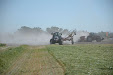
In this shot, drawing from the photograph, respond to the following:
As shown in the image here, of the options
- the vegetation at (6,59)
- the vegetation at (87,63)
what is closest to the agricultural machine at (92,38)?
the vegetation at (6,59)

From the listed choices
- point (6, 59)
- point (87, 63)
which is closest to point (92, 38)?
point (6, 59)

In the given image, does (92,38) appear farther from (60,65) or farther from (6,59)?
(60,65)

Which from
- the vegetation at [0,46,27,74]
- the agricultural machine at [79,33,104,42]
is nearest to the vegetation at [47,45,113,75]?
the vegetation at [0,46,27,74]

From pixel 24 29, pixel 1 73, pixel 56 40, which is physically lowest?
pixel 1 73

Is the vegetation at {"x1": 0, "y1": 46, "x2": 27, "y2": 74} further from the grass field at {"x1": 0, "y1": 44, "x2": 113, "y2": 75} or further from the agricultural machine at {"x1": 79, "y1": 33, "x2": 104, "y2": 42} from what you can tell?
the agricultural machine at {"x1": 79, "y1": 33, "x2": 104, "y2": 42}

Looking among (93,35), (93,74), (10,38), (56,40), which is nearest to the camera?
(93,74)

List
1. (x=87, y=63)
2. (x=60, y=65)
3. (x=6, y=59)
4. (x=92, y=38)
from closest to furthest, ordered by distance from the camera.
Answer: (x=87, y=63)
(x=60, y=65)
(x=6, y=59)
(x=92, y=38)

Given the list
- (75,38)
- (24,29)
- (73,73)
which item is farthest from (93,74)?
(24,29)

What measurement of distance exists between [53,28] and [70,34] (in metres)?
96.7

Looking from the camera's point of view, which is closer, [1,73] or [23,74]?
[23,74]

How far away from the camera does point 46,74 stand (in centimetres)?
926

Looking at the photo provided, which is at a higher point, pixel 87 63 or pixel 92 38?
pixel 92 38

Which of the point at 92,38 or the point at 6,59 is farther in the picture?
the point at 92,38

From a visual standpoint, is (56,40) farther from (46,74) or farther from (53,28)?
(53,28)
